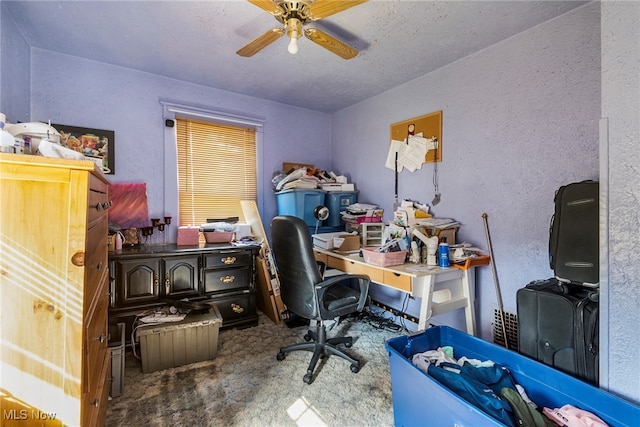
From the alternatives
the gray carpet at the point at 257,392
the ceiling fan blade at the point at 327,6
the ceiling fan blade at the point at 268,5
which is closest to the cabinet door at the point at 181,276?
the gray carpet at the point at 257,392

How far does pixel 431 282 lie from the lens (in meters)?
1.85

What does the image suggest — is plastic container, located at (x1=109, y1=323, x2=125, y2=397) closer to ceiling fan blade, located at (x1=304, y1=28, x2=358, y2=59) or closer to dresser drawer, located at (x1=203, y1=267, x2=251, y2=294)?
dresser drawer, located at (x1=203, y1=267, x2=251, y2=294)

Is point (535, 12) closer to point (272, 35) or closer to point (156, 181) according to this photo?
point (272, 35)

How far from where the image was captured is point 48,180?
2.61ft

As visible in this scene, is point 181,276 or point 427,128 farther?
point 427,128

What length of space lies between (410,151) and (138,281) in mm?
2659

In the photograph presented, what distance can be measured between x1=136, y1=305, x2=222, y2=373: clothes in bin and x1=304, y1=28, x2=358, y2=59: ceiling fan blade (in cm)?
200

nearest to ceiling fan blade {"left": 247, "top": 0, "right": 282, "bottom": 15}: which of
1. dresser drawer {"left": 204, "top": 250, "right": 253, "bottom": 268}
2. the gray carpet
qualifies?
dresser drawer {"left": 204, "top": 250, "right": 253, "bottom": 268}

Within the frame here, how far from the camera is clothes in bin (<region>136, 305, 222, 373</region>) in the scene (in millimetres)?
1884

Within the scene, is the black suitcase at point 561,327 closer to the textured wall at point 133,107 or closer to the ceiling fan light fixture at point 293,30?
the ceiling fan light fixture at point 293,30

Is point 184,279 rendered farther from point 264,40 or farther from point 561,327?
point 561,327

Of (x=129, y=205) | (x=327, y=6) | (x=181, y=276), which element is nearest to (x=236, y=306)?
(x=181, y=276)

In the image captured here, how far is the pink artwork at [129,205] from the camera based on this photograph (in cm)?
245

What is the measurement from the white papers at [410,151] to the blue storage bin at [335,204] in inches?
24.1
